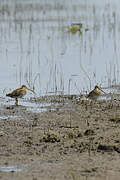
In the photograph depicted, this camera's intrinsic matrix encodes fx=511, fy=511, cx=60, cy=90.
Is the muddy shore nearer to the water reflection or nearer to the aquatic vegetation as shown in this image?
the water reflection

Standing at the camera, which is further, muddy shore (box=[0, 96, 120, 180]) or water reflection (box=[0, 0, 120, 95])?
water reflection (box=[0, 0, 120, 95])

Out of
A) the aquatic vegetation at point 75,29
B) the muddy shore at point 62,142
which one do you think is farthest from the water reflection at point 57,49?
the muddy shore at point 62,142

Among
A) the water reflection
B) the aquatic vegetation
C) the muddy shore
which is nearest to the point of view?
the muddy shore

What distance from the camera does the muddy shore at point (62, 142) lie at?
239 inches

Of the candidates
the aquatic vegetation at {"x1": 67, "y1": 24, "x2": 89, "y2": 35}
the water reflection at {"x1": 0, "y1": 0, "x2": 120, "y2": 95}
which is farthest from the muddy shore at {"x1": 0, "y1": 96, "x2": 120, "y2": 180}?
the aquatic vegetation at {"x1": 67, "y1": 24, "x2": 89, "y2": 35}

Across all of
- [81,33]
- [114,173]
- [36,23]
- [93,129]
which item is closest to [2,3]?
[36,23]

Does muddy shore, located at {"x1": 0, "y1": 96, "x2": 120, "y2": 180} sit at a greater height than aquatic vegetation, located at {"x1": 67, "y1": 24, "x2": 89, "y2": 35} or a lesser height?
lesser

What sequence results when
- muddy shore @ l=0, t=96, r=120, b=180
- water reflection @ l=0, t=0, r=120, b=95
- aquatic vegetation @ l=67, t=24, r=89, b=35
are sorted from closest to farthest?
muddy shore @ l=0, t=96, r=120, b=180
water reflection @ l=0, t=0, r=120, b=95
aquatic vegetation @ l=67, t=24, r=89, b=35

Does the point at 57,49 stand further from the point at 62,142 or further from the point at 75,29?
the point at 62,142

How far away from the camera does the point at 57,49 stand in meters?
16.3

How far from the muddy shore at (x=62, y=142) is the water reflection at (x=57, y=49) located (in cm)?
186

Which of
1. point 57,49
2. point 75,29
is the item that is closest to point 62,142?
point 57,49

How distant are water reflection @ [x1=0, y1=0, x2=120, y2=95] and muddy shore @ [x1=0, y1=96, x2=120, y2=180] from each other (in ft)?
6.09

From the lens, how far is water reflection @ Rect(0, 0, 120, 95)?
1223 cm
